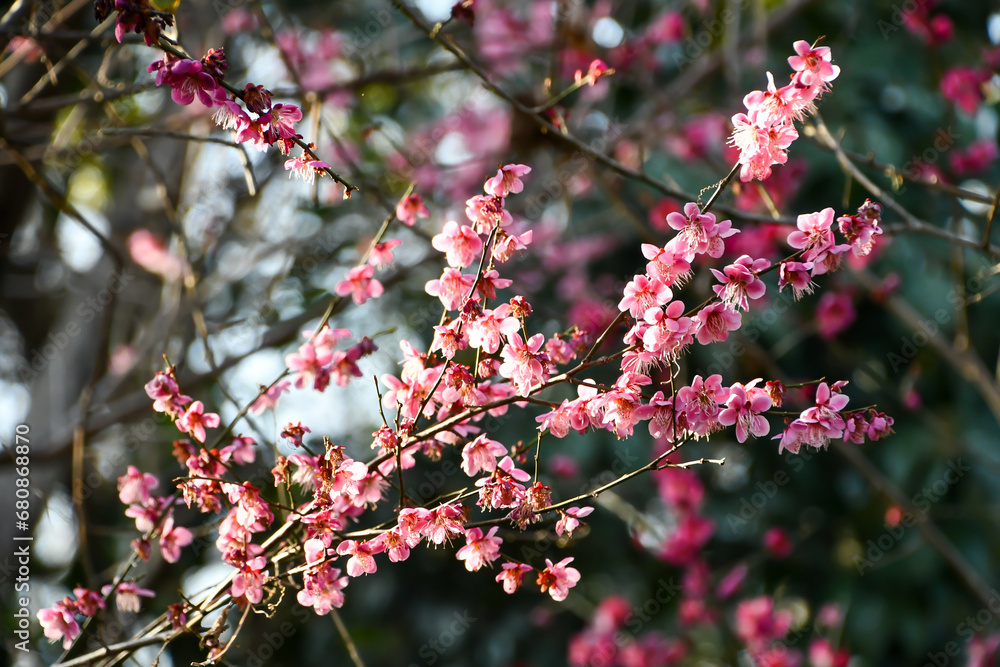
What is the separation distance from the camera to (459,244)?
3.98 ft

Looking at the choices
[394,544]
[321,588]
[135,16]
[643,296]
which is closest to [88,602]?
[321,588]

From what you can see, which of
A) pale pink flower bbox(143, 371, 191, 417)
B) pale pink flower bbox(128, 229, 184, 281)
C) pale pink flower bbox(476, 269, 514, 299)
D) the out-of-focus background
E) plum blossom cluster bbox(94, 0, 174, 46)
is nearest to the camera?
plum blossom cluster bbox(94, 0, 174, 46)

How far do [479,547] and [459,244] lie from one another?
46cm

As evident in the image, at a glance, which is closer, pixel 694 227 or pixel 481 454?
pixel 694 227

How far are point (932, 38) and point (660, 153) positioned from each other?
1.18 meters

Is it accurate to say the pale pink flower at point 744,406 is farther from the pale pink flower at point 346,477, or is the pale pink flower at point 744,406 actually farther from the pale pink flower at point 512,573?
the pale pink flower at point 346,477

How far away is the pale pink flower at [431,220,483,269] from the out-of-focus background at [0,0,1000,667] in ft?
3.35

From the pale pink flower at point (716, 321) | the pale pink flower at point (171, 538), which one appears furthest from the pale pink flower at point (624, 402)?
the pale pink flower at point (171, 538)

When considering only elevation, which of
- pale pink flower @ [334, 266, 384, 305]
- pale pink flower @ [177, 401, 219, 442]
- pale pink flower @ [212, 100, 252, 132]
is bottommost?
pale pink flower @ [177, 401, 219, 442]

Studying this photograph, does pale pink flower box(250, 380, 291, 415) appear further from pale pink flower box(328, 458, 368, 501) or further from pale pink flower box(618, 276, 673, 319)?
pale pink flower box(618, 276, 673, 319)

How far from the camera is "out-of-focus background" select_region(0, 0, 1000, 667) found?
8.82 ft

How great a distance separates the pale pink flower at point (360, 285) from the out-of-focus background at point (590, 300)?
0.85 m

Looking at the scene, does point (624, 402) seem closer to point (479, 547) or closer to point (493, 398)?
point (493, 398)

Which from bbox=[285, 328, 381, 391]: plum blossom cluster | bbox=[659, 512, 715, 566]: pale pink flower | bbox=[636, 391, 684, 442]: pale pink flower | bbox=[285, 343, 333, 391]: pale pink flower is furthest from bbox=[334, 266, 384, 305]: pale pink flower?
bbox=[659, 512, 715, 566]: pale pink flower
